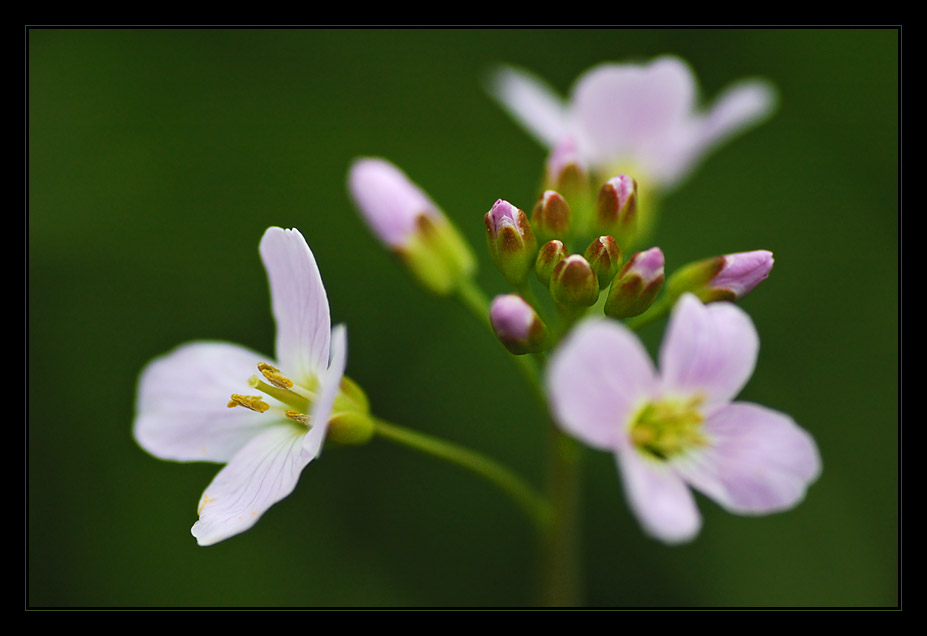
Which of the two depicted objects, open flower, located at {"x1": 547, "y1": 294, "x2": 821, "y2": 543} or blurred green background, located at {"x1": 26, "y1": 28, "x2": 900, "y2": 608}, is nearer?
open flower, located at {"x1": 547, "y1": 294, "x2": 821, "y2": 543}

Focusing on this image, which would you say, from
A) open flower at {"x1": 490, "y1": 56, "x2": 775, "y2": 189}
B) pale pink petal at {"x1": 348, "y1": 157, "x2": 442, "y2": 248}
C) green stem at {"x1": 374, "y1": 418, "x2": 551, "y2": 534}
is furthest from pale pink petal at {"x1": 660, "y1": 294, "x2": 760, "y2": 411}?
open flower at {"x1": 490, "y1": 56, "x2": 775, "y2": 189}

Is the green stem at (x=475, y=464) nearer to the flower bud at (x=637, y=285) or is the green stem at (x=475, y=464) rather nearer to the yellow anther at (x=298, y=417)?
the yellow anther at (x=298, y=417)

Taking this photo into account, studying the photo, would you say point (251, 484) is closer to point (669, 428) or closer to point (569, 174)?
point (669, 428)

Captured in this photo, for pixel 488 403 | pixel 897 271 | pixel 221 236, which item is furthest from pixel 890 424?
pixel 221 236

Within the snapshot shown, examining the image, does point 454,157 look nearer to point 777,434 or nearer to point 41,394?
point 41,394

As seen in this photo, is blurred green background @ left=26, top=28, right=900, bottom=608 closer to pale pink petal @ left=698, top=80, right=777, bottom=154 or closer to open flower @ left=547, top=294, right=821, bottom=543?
pale pink petal @ left=698, top=80, right=777, bottom=154
